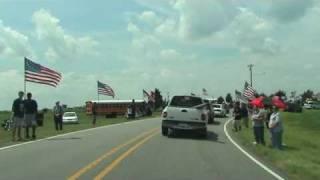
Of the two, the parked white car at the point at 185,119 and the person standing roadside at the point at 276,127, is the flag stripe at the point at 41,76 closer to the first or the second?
the parked white car at the point at 185,119

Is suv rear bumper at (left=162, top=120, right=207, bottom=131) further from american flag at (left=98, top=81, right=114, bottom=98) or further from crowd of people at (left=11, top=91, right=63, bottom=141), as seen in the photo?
american flag at (left=98, top=81, right=114, bottom=98)

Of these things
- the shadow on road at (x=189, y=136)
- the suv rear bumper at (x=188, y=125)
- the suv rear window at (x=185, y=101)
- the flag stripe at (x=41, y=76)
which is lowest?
the shadow on road at (x=189, y=136)

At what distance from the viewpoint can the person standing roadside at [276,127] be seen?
24.0m

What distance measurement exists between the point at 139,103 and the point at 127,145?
67.6 metres

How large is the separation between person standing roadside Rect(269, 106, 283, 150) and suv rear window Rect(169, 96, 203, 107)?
8347 mm

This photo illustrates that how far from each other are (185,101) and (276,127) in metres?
9.49

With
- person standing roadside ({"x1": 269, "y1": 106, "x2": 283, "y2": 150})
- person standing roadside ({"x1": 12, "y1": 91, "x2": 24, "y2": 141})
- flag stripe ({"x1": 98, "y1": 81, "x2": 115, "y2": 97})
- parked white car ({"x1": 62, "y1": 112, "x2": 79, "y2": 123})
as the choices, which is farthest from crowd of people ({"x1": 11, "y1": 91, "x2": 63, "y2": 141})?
flag stripe ({"x1": 98, "y1": 81, "x2": 115, "y2": 97})

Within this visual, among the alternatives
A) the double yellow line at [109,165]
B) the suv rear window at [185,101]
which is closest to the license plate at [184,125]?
the suv rear window at [185,101]

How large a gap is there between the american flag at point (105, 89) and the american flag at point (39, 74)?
33323mm

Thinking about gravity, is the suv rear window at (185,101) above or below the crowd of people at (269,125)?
above

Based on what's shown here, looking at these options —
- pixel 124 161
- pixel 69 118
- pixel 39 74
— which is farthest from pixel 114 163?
pixel 69 118

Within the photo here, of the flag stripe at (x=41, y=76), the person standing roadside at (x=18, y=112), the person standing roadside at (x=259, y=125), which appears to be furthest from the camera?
the flag stripe at (x=41, y=76)

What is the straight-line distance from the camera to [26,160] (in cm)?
1805

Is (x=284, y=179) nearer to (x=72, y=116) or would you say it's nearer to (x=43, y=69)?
(x=43, y=69)
